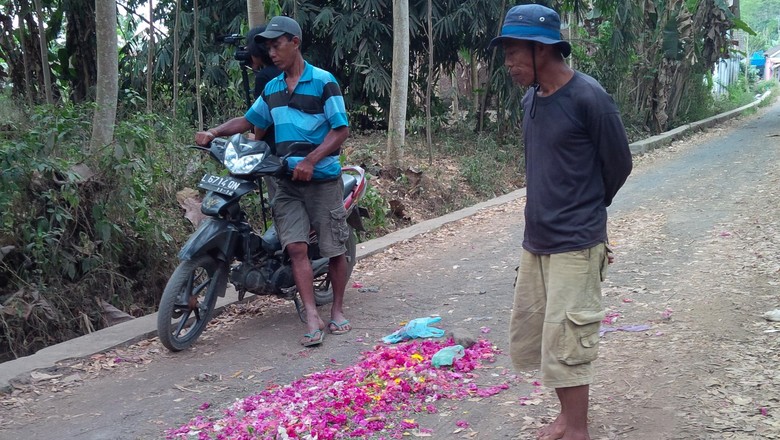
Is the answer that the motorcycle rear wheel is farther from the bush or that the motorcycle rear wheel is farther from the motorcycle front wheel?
the bush

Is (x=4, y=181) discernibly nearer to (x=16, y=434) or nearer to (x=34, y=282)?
(x=34, y=282)

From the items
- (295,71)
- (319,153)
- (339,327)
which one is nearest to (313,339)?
(339,327)

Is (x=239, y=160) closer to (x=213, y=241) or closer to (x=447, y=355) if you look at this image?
(x=213, y=241)

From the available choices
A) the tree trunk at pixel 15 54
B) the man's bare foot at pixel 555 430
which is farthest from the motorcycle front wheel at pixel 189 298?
the tree trunk at pixel 15 54

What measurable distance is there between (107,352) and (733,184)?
8.93 meters

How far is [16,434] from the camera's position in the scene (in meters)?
3.90

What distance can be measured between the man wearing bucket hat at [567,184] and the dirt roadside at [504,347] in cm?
59

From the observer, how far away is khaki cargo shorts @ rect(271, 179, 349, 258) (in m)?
5.18

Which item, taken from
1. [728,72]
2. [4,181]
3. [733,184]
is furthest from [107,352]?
[728,72]

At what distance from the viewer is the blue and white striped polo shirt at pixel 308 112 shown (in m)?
5.09

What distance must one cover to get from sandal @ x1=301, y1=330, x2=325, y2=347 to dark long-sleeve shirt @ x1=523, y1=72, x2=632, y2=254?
2.19 meters

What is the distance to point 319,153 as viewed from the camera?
5016 mm

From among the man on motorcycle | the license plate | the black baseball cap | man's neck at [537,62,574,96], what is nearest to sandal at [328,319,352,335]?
the man on motorcycle

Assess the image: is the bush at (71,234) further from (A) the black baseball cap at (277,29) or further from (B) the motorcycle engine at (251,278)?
(A) the black baseball cap at (277,29)
